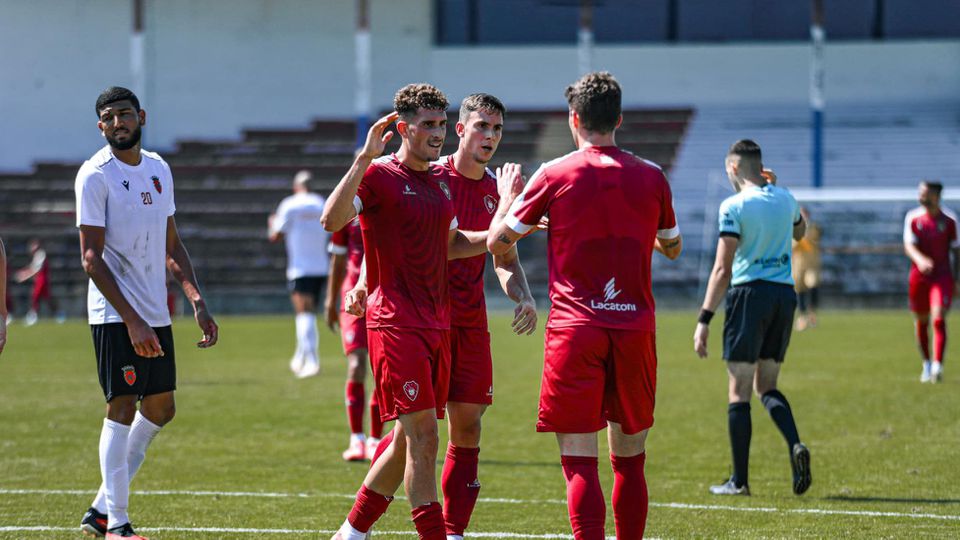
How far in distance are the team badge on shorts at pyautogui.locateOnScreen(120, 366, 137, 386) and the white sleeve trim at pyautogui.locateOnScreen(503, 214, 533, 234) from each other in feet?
7.85

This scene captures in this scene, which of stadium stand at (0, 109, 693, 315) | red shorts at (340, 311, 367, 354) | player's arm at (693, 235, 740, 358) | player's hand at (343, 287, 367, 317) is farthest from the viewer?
stadium stand at (0, 109, 693, 315)

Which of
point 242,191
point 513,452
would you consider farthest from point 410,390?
point 242,191

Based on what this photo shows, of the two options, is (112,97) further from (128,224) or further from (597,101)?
(597,101)

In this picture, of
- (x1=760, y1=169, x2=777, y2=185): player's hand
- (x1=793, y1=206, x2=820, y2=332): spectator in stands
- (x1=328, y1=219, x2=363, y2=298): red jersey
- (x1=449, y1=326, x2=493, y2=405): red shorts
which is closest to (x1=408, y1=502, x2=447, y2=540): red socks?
(x1=449, y1=326, x2=493, y2=405): red shorts

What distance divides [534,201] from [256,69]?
39.5 meters

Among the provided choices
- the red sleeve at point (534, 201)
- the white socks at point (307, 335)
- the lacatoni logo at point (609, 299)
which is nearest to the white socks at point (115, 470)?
the red sleeve at point (534, 201)

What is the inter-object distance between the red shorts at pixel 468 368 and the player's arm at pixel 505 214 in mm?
864

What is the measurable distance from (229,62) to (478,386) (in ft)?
128

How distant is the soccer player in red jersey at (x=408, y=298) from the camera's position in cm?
604

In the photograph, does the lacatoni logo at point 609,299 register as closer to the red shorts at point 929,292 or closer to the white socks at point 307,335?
the red shorts at point 929,292

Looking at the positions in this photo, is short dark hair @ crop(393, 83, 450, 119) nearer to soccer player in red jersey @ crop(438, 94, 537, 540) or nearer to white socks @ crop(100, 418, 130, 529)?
soccer player in red jersey @ crop(438, 94, 537, 540)

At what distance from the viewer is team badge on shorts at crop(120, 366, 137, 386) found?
6.86 m

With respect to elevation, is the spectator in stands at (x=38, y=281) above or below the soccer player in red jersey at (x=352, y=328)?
below

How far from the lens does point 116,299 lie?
666 centimetres
